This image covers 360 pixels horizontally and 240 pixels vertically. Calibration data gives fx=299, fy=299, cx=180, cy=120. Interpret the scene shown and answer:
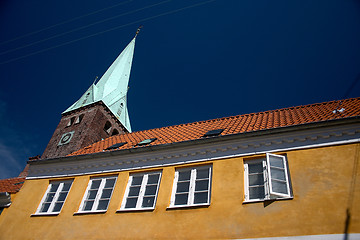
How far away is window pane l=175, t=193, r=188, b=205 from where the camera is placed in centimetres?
965

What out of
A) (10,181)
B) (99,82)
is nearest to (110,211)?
(10,181)

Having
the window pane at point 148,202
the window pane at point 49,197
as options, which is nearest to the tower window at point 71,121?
the window pane at point 49,197

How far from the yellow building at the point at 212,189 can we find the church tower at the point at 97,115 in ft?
34.8

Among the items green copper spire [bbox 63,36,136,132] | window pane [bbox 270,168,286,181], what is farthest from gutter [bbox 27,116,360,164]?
green copper spire [bbox 63,36,136,132]

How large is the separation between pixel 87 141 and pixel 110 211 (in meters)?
14.0

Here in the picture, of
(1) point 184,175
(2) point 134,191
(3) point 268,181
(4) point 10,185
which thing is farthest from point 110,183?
(4) point 10,185

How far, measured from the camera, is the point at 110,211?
10.3m

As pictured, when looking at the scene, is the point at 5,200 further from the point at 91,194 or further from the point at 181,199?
the point at 181,199

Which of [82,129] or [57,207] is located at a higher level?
[82,129]

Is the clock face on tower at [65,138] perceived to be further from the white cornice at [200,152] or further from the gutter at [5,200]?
the gutter at [5,200]

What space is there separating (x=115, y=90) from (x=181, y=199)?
25136mm

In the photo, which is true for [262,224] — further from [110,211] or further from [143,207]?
[110,211]

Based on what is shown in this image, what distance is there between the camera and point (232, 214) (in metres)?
8.56

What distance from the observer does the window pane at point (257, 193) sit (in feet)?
28.7
